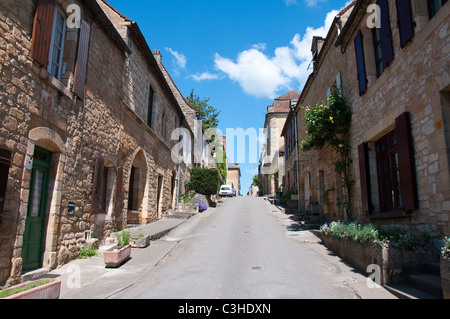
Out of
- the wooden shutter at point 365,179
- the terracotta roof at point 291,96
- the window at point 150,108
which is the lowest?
the wooden shutter at point 365,179

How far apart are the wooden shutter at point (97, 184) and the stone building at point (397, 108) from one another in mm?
6666

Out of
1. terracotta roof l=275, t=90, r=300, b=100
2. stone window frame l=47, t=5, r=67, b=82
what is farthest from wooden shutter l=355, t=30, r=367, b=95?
terracotta roof l=275, t=90, r=300, b=100

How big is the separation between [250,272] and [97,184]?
4522mm

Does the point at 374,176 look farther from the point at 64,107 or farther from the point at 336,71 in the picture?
the point at 64,107

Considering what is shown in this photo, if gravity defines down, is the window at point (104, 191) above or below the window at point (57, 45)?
below

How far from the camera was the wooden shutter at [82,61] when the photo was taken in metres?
6.87

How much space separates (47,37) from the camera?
226 inches

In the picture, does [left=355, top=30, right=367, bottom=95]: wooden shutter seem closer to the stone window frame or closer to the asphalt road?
the asphalt road

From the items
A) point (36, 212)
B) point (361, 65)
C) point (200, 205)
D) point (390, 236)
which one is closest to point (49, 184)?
point (36, 212)

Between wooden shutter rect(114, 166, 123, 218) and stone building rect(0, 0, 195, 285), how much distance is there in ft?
0.10

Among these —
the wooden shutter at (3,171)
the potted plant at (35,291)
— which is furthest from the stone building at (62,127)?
the potted plant at (35,291)

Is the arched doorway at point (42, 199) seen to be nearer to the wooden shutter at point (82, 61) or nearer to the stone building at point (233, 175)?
the wooden shutter at point (82, 61)

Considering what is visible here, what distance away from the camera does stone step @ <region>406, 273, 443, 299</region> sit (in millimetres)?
4070

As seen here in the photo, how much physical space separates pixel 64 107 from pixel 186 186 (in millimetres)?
14392
